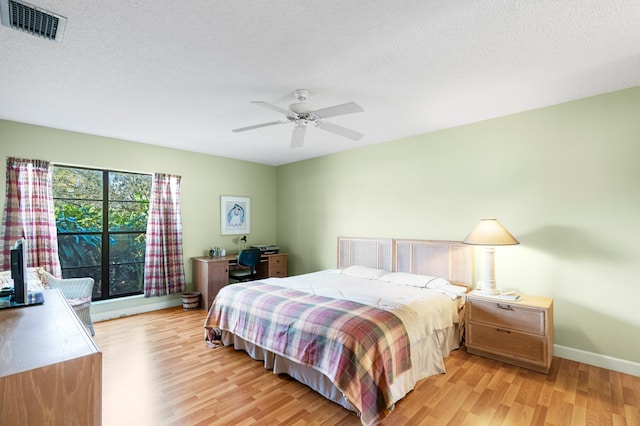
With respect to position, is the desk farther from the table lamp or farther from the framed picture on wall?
the table lamp

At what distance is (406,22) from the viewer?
72.7 inches

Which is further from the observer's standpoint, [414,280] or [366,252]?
[366,252]

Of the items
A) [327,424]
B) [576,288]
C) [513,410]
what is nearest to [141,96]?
[327,424]

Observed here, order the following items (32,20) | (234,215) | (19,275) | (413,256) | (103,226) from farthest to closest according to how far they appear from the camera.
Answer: (234,215), (103,226), (413,256), (19,275), (32,20)

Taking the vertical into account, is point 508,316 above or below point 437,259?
below

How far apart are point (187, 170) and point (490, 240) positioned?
4471 millimetres

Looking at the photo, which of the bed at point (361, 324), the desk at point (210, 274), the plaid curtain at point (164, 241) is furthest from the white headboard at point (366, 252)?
the plaid curtain at point (164, 241)

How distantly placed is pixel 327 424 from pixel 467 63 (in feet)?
9.21

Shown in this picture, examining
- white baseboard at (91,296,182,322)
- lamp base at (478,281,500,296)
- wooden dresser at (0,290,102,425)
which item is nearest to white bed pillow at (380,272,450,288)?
lamp base at (478,281,500,296)

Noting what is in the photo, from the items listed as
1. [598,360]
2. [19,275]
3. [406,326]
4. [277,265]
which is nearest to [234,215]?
[277,265]

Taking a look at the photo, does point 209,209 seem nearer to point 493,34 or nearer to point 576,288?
point 493,34

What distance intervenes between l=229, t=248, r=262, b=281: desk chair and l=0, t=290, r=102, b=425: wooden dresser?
3.56m

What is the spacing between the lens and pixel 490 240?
302cm

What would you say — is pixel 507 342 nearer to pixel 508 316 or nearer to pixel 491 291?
pixel 508 316
